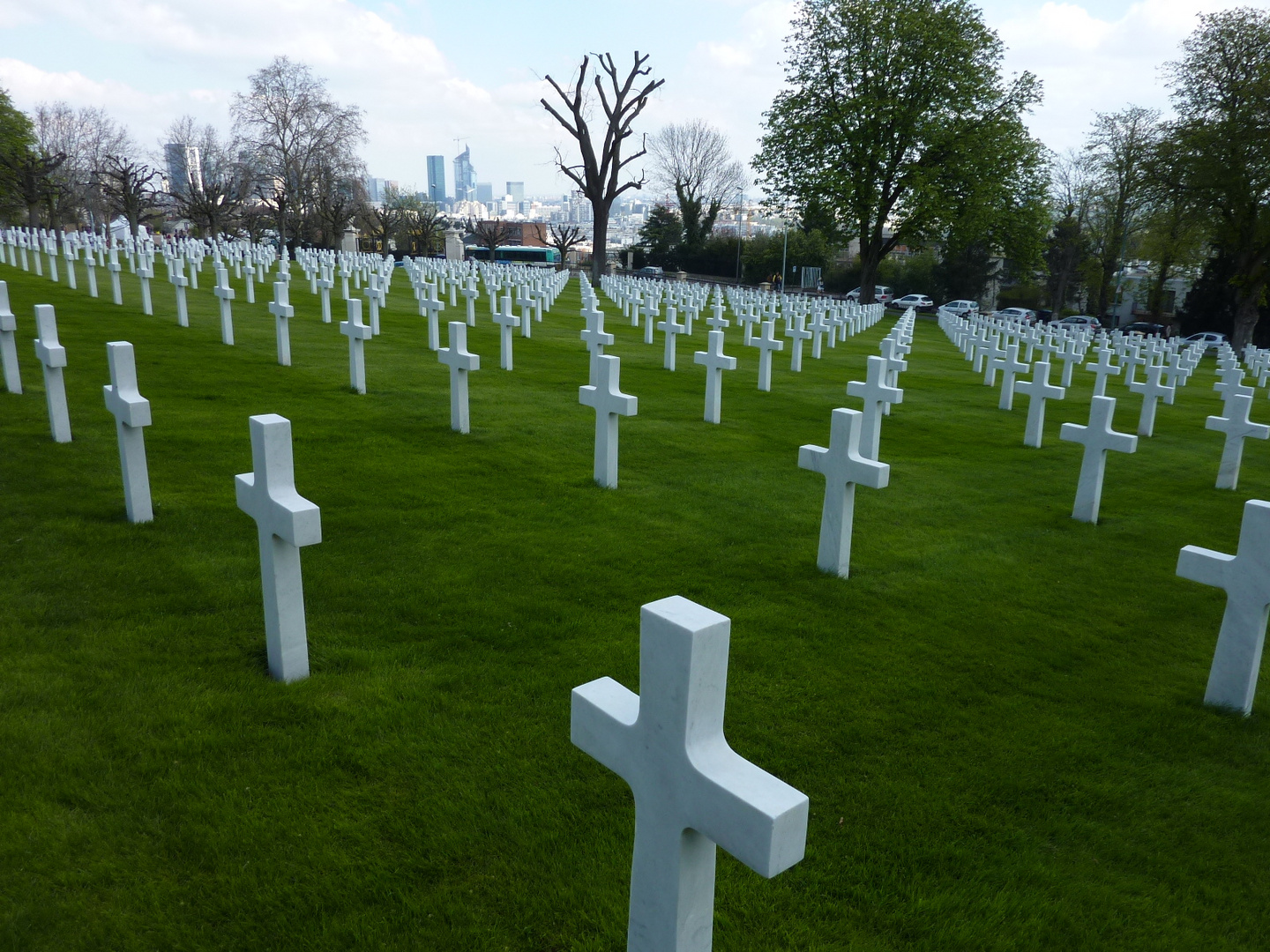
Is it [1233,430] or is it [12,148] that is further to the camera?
[12,148]

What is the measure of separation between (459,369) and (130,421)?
3580mm

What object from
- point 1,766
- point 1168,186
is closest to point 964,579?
point 1,766

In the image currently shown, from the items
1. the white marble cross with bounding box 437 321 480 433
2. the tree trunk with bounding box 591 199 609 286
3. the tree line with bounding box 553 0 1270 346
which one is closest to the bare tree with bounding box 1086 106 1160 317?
the tree line with bounding box 553 0 1270 346

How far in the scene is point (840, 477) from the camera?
16.3 feet

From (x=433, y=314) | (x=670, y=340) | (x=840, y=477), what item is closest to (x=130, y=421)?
(x=840, y=477)

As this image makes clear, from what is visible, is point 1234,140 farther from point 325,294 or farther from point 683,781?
point 683,781

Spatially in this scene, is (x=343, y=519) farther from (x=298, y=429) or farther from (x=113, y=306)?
(x=113, y=306)

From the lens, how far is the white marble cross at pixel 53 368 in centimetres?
613

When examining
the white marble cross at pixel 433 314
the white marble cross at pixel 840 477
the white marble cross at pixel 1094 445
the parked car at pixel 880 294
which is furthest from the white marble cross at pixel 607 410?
the parked car at pixel 880 294

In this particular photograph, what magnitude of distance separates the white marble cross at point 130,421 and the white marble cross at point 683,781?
152 inches

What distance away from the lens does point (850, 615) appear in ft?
A: 15.0

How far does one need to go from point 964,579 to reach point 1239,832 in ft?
7.99

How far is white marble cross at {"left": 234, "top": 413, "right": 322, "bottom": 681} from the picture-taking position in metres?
3.34

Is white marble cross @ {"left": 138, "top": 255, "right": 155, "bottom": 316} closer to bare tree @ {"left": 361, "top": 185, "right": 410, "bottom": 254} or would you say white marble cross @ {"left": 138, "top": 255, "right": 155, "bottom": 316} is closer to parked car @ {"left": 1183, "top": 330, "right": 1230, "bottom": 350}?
bare tree @ {"left": 361, "top": 185, "right": 410, "bottom": 254}
